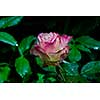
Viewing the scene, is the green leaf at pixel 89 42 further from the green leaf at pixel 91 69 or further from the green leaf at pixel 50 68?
the green leaf at pixel 50 68

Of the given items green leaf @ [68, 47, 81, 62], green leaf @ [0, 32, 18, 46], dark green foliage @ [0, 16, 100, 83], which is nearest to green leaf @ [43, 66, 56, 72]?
dark green foliage @ [0, 16, 100, 83]

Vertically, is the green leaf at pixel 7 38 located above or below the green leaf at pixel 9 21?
below

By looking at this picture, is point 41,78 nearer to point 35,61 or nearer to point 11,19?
point 35,61

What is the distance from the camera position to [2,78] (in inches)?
59.6

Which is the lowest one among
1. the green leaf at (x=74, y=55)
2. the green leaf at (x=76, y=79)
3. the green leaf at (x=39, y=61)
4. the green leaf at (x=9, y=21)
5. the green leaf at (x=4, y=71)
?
the green leaf at (x=76, y=79)

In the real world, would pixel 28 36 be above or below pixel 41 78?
above

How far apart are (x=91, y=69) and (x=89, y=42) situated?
0.48ft

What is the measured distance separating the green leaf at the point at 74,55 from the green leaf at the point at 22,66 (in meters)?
0.23

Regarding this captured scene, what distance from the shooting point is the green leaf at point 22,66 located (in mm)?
1500

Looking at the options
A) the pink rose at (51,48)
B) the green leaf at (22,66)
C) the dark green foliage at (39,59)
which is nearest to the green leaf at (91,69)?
the dark green foliage at (39,59)
